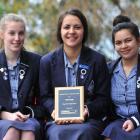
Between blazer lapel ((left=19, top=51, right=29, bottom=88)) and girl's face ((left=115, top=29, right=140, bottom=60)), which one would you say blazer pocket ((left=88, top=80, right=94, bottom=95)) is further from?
blazer lapel ((left=19, top=51, right=29, bottom=88))

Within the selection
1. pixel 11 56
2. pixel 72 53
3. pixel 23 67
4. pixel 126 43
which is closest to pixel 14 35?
pixel 11 56

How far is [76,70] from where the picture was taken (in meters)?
4.81

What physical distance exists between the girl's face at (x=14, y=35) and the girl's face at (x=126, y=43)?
3.02 feet

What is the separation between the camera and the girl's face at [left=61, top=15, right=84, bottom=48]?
4836 mm

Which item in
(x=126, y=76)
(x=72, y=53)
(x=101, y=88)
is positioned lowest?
(x=101, y=88)

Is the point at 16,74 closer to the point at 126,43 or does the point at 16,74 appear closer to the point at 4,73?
the point at 4,73

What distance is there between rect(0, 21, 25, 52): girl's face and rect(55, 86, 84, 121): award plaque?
62 cm

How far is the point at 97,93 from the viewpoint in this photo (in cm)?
480

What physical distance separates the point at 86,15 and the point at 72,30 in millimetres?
7070

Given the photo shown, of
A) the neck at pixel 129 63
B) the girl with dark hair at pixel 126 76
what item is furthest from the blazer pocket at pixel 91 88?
the neck at pixel 129 63

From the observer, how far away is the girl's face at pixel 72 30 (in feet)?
15.9

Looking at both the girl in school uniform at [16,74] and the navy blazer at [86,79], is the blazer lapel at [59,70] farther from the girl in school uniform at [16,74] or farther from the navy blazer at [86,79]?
the girl in school uniform at [16,74]

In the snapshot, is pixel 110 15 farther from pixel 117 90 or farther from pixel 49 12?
pixel 117 90

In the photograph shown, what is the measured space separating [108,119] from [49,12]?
887cm
